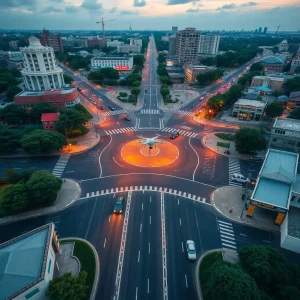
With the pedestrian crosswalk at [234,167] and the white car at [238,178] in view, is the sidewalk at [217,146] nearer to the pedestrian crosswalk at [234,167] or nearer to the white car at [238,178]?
the pedestrian crosswalk at [234,167]

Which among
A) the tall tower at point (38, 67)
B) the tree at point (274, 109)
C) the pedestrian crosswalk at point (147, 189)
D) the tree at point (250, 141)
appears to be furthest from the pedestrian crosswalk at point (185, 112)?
the tall tower at point (38, 67)

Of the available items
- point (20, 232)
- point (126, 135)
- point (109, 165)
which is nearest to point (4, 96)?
point (126, 135)

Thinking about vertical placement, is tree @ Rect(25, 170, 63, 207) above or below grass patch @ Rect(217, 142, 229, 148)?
above

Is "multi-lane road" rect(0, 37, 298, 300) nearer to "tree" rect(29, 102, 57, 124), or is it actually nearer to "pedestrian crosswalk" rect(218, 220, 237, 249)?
"pedestrian crosswalk" rect(218, 220, 237, 249)

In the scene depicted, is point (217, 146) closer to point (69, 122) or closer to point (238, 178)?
point (238, 178)

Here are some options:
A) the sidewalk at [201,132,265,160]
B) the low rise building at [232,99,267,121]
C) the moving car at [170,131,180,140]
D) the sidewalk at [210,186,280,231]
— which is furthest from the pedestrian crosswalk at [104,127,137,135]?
the low rise building at [232,99,267,121]

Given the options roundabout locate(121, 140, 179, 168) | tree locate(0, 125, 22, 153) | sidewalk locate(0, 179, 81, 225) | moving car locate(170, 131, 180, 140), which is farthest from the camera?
moving car locate(170, 131, 180, 140)

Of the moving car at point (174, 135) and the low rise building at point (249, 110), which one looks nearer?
the moving car at point (174, 135)
